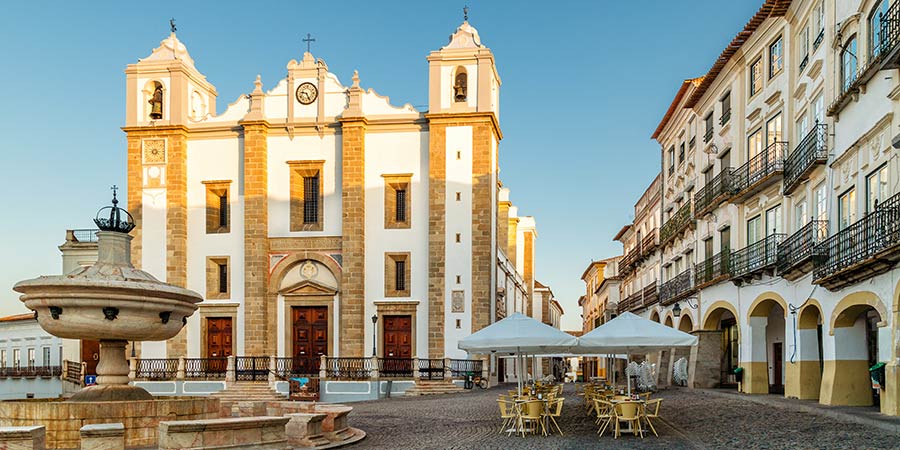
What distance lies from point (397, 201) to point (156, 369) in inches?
475

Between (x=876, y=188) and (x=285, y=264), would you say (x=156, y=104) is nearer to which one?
(x=285, y=264)

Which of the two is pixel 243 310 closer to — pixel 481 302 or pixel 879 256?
pixel 481 302

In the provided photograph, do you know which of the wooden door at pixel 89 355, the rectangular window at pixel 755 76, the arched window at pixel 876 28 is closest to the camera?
the arched window at pixel 876 28

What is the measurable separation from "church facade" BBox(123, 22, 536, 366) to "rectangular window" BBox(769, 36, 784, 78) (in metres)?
13.7

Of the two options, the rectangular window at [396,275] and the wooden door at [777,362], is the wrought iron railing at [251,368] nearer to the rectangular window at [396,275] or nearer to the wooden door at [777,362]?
the rectangular window at [396,275]

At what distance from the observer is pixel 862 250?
633 inches

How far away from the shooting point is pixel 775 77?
2358 cm

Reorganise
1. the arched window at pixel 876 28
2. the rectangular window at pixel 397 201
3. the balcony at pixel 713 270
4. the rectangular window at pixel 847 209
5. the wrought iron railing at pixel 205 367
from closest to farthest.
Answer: the arched window at pixel 876 28, the rectangular window at pixel 847 209, the balcony at pixel 713 270, the wrought iron railing at pixel 205 367, the rectangular window at pixel 397 201

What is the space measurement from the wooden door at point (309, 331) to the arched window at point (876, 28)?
82.5ft

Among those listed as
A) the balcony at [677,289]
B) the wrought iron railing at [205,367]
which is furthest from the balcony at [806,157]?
the wrought iron railing at [205,367]

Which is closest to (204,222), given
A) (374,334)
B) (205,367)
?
(205,367)

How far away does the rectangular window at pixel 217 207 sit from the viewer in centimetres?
3778

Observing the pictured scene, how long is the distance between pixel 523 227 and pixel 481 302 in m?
32.0

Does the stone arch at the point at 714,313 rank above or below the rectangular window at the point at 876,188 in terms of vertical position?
below
